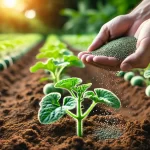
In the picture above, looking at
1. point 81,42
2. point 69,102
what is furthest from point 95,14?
point 69,102

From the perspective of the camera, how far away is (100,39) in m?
3.28

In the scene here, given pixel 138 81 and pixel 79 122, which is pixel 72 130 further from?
pixel 138 81

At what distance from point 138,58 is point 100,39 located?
Answer: 3.89ft

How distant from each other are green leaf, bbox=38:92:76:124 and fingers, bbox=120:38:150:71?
456mm

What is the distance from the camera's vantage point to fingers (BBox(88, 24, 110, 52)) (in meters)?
3.25

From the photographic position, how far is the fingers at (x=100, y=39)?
128 inches

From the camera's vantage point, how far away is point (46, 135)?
7.63ft

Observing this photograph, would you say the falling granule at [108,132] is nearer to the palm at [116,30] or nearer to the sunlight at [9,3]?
the palm at [116,30]

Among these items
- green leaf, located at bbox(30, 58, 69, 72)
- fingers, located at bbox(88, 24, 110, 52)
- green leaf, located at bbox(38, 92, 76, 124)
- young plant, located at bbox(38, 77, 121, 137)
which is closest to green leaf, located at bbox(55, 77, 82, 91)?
young plant, located at bbox(38, 77, 121, 137)

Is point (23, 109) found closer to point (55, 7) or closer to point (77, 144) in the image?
point (77, 144)

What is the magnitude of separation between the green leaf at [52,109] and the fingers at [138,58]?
18.0 inches

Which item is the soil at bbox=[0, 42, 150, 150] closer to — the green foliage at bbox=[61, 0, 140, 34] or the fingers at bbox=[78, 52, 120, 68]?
the fingers at bbox=[78, 52, 120, 68]

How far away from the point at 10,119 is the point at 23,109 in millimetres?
254

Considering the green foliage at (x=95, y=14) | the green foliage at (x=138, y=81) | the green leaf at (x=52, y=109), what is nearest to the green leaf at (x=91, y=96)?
the green leaf at (x=52, y=109)
